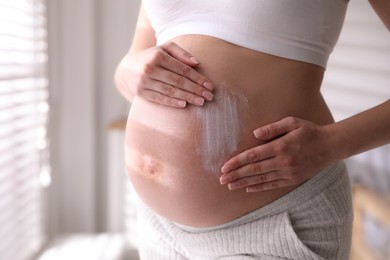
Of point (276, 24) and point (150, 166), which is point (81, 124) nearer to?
point (150, 166)

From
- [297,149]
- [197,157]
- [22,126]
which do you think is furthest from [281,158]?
[22,126]

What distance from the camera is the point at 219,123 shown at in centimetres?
66

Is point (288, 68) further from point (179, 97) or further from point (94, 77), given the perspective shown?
point (94, 77)

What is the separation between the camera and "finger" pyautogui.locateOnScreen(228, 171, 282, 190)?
2.05ft

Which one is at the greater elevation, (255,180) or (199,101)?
(199,101)

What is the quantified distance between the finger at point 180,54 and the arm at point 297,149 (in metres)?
0.15

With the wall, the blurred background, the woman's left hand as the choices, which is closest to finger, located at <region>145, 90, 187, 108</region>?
the woman's left hand

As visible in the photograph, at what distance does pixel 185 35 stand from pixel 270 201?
30 centimetres

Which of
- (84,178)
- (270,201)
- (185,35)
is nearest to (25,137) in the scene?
(84,178)

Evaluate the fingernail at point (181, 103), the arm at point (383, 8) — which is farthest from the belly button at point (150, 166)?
the arm at point (383, 8)

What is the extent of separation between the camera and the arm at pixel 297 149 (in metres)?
0.61

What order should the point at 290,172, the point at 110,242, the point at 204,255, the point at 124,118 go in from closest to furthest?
the point at 290,172, the point at 204,255, the point at 110,242, the point at 124,118

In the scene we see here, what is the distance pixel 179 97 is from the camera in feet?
2.22

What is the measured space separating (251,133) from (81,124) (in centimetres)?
125
